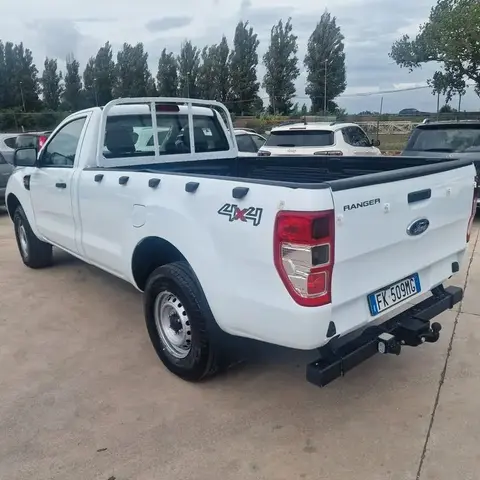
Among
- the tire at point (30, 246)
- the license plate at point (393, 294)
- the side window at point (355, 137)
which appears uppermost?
the side window at point (355, 137)

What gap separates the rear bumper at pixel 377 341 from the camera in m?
2.70

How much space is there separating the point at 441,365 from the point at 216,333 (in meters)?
1.77

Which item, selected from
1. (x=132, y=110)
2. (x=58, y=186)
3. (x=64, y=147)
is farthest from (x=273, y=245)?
(x=64, y=147)

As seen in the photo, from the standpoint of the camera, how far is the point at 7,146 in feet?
42.1

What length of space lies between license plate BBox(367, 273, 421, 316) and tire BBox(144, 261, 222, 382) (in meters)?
0.96

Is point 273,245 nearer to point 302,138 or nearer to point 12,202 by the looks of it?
point 12,202

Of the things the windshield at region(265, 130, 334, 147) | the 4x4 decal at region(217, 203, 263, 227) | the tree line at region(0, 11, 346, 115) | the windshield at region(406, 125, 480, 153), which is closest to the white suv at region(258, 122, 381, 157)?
the windshield at region(265, 130, 334, 147)

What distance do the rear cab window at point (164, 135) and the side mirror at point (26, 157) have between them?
1326 millimetres

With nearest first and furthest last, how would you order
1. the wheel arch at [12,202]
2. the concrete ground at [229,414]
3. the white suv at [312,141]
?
1. the concrete ground at [229,414]
2. the wheel arch at [12,202]
3. the white suv at [312,141]

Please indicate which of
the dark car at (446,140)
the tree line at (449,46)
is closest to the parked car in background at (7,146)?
the dark car at (446,140)

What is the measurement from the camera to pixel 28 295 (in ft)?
17.7

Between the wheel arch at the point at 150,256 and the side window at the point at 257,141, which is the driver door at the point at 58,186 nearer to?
the wheel arch at the point at 150,256

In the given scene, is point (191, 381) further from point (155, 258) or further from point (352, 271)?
point (352, 271)

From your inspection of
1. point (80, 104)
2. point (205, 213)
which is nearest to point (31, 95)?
point (80, 104)
